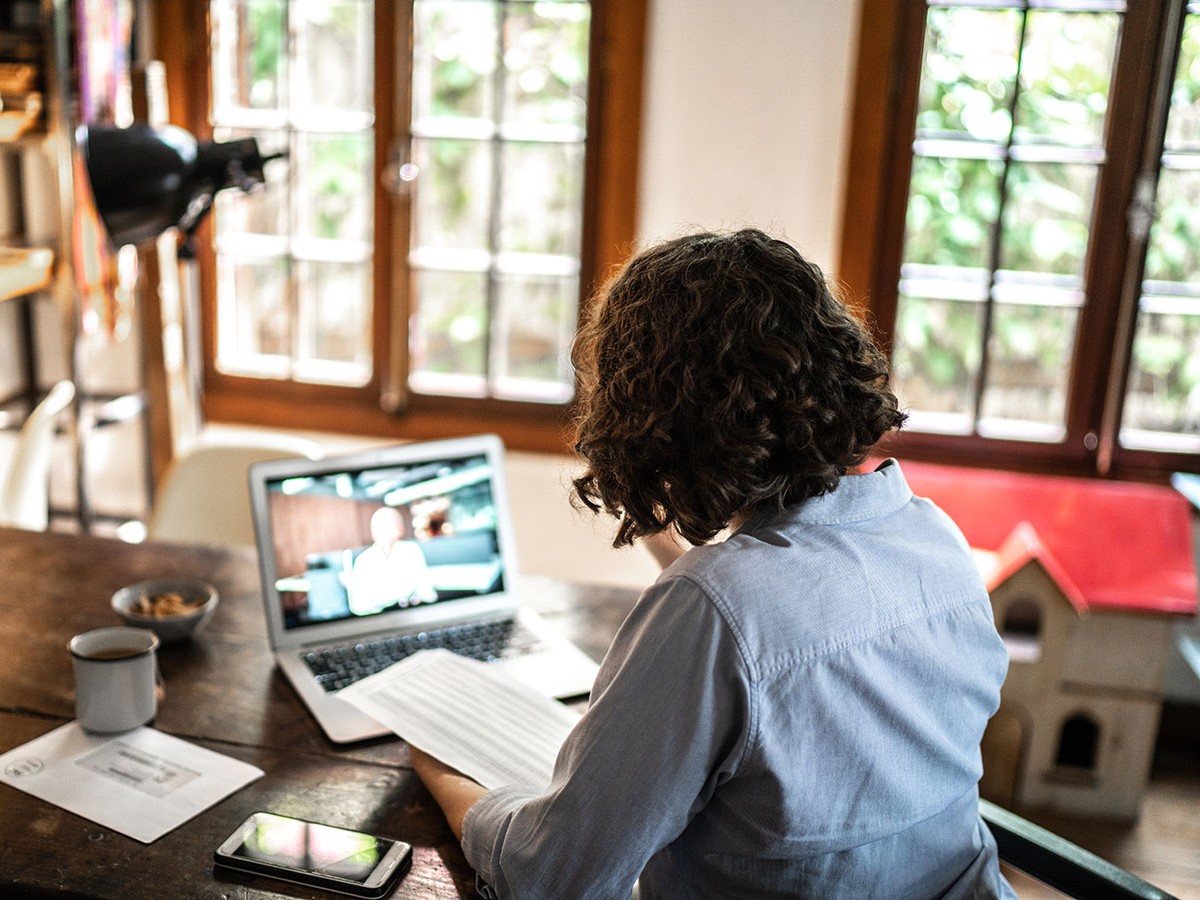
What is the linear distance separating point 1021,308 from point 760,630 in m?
2.33

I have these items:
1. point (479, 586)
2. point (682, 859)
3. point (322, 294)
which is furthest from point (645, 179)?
point (682, 859)

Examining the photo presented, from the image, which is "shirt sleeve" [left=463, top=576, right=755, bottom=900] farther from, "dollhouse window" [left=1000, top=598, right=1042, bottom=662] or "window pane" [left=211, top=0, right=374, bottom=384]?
"window pane" [left=211, top=0, right=374, bottom=384]

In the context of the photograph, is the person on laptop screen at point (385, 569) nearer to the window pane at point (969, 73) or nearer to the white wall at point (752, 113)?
the white wall at point (752, 113)

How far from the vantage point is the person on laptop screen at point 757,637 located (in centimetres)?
102

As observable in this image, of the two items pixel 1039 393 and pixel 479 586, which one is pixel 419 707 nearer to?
pixel 479 586

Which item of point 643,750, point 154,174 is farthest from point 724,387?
point 154,174

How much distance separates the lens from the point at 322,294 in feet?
11.2

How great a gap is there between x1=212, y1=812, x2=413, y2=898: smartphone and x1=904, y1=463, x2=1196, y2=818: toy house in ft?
5.84

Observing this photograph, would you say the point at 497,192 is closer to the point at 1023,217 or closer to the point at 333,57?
the point at 333,57

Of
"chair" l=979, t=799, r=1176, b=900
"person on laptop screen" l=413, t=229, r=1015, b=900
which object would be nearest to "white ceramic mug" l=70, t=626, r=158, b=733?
"person on laptop screen" l=413, t=229, r=1015, b=900

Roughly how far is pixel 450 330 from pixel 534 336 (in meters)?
0.24

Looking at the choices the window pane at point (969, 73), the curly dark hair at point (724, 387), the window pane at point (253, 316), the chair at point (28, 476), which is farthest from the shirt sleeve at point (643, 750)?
→ the window pane at point (253, 316)

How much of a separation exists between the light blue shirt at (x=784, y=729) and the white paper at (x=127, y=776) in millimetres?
345

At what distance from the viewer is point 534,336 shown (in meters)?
3.34
